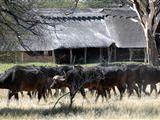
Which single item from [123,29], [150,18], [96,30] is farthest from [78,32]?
[150,18]

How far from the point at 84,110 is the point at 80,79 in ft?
5.56

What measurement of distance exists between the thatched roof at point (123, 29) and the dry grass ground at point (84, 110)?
123ft

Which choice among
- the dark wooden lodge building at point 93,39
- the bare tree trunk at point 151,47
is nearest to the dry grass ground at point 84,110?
the bare tree trunk at point 151,47

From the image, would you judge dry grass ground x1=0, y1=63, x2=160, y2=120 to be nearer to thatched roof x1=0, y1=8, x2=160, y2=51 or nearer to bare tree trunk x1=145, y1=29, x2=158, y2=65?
bare tree trunk x1=145, y1=29, x2=158, y2=65

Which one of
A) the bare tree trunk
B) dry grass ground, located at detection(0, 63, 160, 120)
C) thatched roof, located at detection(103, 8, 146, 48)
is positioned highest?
thatched roof, located at detection(103, 8, 146, 48)

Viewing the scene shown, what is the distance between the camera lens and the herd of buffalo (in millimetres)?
17828

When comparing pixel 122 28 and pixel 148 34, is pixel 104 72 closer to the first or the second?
pixel 148 34

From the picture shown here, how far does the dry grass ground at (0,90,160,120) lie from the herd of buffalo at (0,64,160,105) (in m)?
0.48

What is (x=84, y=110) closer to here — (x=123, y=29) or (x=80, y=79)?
(x=80, y=79)

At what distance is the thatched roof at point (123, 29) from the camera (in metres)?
56.6

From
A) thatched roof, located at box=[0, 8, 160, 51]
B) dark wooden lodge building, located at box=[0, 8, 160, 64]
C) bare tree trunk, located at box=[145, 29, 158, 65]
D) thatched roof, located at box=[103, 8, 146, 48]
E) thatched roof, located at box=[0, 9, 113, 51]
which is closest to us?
bare tree trunk, located at box=[145, 29, 158, 65]

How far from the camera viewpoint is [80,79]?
17734 millimetres

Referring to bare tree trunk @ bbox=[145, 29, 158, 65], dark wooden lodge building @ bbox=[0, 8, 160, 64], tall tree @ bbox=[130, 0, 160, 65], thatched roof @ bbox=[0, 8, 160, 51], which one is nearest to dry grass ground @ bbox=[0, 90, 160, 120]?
tall tree @ bbox=[130, 0, 160, 65]

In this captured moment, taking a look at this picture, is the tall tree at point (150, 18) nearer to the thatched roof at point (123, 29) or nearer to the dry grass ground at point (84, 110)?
the dry grass ground at point (84, 110)
